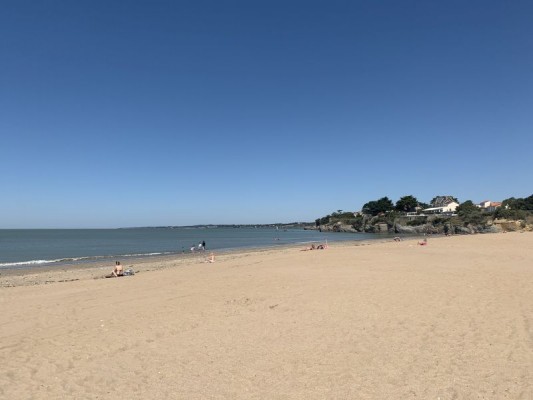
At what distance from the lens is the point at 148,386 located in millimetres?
5863

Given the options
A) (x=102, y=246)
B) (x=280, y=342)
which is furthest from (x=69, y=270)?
(x=102, y=246)

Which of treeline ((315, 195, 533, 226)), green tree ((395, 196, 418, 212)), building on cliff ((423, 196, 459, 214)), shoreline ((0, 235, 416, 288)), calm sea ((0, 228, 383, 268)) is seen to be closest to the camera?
shoreline ((0, 235, 416, 288))

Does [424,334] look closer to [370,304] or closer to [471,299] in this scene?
[370,304]

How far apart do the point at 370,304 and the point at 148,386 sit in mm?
6633

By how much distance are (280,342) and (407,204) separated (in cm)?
14159

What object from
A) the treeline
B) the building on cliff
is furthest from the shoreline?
the building on cliff

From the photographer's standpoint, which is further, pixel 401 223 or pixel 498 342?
pixel 401 223

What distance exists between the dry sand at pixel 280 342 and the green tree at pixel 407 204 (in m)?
132

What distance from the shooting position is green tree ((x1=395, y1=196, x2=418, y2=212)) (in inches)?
5438

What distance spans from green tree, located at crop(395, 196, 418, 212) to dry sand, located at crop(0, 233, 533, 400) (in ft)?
432

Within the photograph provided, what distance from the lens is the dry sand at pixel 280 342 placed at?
5660mm

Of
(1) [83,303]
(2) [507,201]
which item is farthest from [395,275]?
(2) [507,201]

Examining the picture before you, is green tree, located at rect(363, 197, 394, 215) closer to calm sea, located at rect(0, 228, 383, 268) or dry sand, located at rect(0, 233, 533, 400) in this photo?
calm sea, located at rect(0, 228, 383, 268)

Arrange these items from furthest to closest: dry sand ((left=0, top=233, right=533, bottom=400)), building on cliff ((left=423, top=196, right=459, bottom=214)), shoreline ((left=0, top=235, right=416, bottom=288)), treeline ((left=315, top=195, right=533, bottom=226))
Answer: building on cliff ((left=423, top=196, right=459, bottom=214)) < treeline ((left=315, top=195, right=533, bottom=226)) < shoreline ((left=0, top=235, right=416, bottom=288)) < dry sand ((left=0, top=233, right=533, bottom=400))
